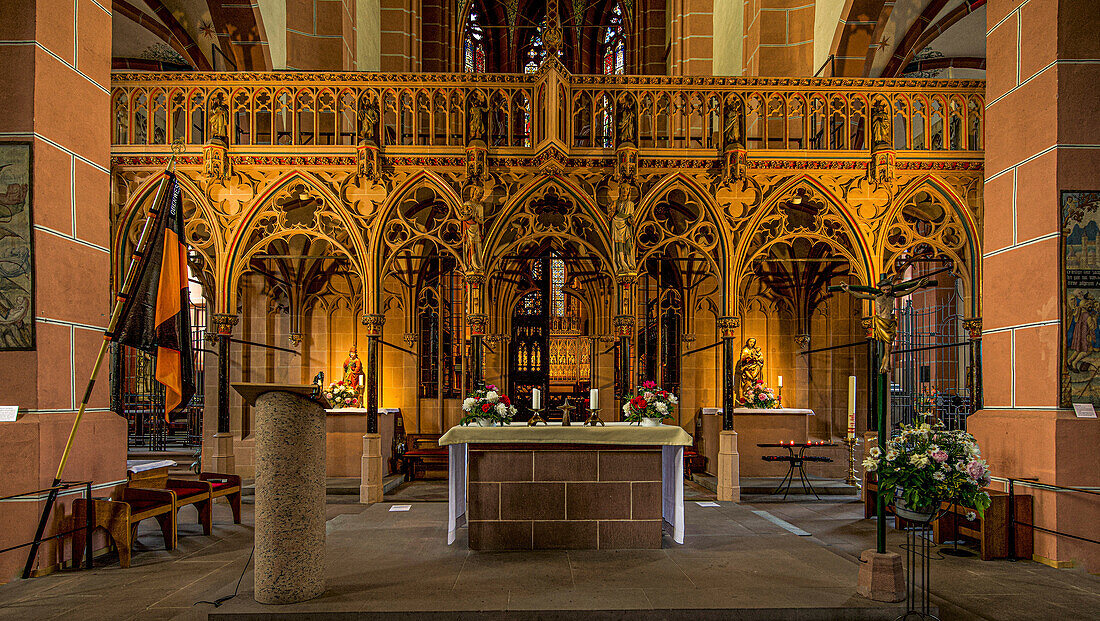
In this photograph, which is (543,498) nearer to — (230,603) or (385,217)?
(230,603)

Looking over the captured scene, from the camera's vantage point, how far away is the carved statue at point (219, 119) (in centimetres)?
1055

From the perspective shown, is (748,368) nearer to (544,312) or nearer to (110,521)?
(544,312)

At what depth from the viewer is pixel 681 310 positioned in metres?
15.5

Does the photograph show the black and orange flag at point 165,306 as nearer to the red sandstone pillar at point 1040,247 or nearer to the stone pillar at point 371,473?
the stone pillar at point 371,473

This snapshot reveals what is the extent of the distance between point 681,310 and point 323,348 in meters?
7.88

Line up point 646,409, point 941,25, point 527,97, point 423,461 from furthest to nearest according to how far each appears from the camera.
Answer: point 941,25 → point 423,461 → point 527,97 → point 646,409

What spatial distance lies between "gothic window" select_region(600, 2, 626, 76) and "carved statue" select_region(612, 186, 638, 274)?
14.7 m

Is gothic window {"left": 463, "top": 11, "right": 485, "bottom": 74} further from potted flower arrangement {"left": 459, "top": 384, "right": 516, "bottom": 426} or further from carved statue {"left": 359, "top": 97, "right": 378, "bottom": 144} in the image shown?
potted flower arrangement {"left": 459, "top": 384, "right": 516, "bottom": 426}

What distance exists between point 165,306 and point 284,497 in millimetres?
3292

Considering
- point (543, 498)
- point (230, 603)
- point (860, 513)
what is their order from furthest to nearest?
point (860, 513) → point (543, 498) → point (230, 603)

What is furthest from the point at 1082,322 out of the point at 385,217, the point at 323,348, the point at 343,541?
the point at 323,348

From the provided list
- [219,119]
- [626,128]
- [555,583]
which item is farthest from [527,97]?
[555,583]

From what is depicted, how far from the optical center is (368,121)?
1055 centimetres

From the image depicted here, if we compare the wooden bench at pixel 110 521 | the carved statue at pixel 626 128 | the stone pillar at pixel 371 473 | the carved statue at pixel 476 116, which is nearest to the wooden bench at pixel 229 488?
the wooden bench at pixel 110 521
